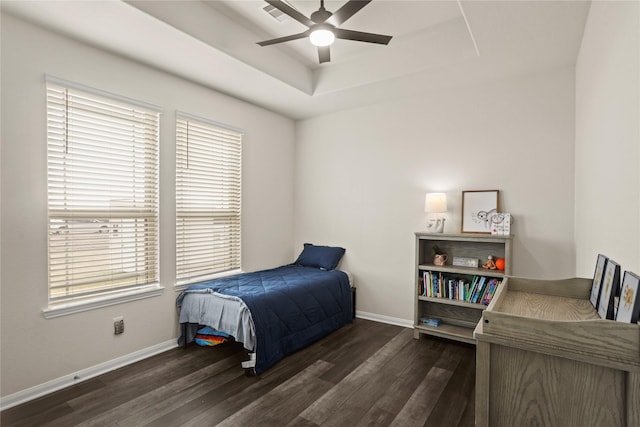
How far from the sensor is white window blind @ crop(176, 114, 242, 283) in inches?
133

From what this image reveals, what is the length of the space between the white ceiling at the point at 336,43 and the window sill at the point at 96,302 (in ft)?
6.63

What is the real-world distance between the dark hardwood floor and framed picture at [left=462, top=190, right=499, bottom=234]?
A: 3.83 ft

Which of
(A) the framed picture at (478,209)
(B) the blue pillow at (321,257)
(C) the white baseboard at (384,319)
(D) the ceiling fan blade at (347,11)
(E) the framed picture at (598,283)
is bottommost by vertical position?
(C) the white baseboard at (384,319)

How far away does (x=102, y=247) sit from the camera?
9.18 ft

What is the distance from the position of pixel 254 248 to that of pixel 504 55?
3.27 metres

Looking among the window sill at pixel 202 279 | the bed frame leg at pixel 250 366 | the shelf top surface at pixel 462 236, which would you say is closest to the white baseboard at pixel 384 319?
the shelf top surface at pixel 462 236

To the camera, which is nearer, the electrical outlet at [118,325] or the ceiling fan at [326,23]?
the ceiling fan at [326,23]

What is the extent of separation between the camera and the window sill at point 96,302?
2.46 metres

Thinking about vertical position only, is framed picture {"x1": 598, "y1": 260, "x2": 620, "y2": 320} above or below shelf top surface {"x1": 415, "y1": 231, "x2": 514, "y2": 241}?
below

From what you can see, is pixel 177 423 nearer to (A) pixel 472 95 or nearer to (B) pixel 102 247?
(B) pixel 102 247

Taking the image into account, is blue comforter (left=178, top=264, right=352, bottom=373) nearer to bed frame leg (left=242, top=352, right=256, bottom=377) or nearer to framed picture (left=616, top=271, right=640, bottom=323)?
bed frame leg (left=242, top=352, right=256, bottom=377)

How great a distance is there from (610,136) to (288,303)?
8.40ft

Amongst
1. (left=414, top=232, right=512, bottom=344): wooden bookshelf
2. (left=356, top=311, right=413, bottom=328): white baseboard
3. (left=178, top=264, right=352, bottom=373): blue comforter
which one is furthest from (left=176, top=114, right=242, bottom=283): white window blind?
(left=414, top=232, right=512, bottom=344): wooden bookshelf

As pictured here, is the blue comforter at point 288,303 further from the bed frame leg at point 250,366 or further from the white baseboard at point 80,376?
the white baseboard at point 80,376
